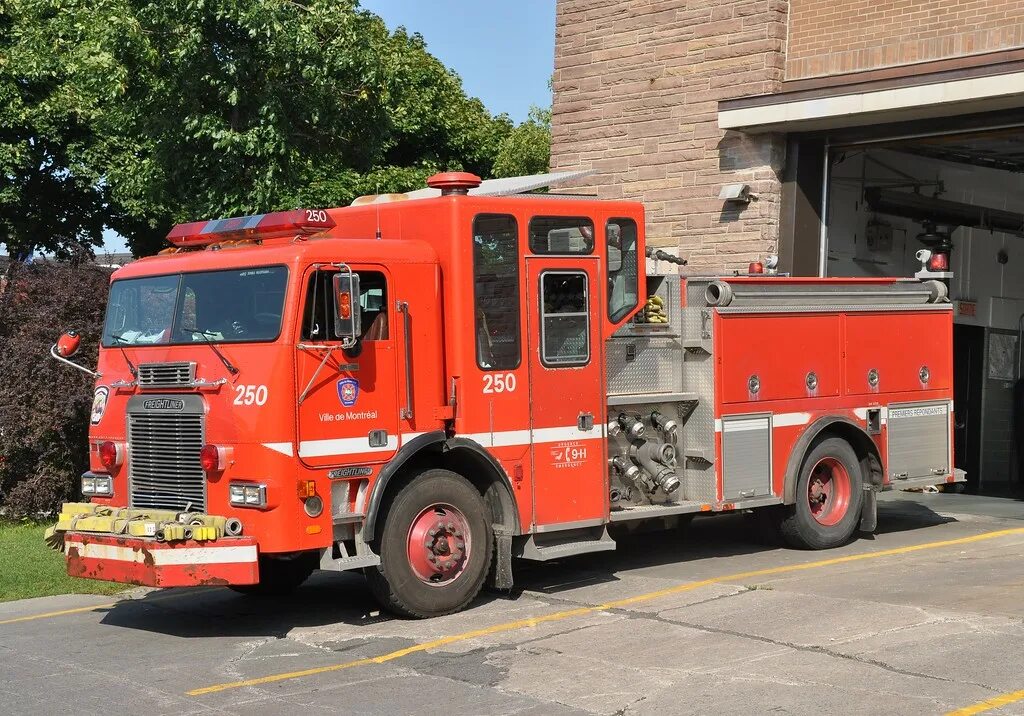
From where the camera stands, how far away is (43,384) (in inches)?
557

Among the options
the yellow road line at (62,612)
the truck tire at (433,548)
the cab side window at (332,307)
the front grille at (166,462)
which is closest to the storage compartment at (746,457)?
the truck tire at (433,548)

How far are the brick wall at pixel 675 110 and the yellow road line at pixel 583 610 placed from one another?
4842 mm

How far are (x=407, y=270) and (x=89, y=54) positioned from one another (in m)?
7.64

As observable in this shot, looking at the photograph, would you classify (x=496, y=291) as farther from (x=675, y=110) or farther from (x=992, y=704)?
(x=675, y=110)

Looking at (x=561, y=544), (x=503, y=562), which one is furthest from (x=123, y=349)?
(x=561, y=544)

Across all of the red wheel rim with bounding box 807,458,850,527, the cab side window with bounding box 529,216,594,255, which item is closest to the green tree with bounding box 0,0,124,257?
the cab side window with bounding box 529,216,594,255

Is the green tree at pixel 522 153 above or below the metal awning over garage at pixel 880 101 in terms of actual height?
above

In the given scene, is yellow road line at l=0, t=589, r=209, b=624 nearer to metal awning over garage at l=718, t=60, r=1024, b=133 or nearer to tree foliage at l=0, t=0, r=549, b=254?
tree foliage at l=0, t=0, r=549, b=254

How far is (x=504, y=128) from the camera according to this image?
35219mm

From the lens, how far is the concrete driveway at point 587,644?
23.6 ft

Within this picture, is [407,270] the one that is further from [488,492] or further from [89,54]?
[89,54]

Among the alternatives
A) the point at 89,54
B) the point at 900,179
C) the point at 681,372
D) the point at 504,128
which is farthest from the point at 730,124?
the point at 504,128

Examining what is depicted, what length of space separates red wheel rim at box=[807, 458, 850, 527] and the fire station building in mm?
2564

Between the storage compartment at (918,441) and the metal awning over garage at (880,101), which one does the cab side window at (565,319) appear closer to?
the storage compartment at (918,441)
